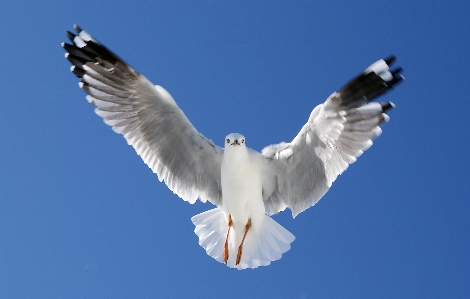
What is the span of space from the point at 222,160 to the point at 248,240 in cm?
87

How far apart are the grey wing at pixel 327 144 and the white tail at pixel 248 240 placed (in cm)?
25

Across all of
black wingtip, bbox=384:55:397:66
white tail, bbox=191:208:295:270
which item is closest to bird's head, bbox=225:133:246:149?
white tail, bbox=191:208:295:270

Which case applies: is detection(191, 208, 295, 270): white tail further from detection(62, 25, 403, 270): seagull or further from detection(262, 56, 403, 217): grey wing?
detection(262, 56, 403, 217): grey wing

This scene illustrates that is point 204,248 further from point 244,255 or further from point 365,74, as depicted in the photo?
point 365,74

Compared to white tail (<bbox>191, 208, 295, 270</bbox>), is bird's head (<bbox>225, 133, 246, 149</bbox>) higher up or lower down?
higher up

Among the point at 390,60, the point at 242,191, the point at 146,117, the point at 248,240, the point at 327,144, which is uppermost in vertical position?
the point at 146,117

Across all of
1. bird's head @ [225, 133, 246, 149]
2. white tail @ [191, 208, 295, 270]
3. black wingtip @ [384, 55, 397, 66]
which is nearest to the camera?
black wingtip @ [384, 55, 397, 66]

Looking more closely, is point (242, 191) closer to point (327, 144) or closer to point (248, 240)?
point (248, 240)

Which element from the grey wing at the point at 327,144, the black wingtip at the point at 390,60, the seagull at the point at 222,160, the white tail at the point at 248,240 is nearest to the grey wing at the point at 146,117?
the seagull at the point at 222,160

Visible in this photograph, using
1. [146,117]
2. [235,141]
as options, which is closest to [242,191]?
[235,141]

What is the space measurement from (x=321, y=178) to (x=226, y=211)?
3.29 feet

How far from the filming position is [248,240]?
21.8 ft

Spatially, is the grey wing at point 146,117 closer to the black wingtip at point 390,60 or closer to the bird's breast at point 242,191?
the bird's breast at point 242,191

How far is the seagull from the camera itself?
→ 6148 mm
